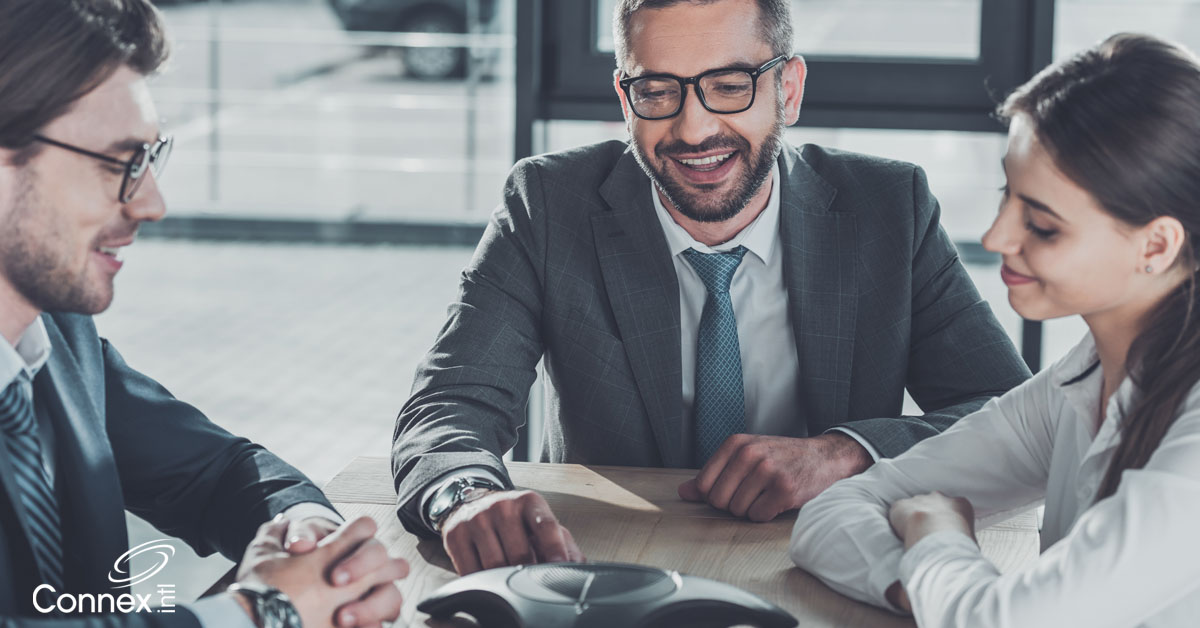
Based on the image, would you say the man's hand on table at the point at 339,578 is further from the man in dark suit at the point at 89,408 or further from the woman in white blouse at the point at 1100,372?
the woman in white blouse at the point at 1100,372

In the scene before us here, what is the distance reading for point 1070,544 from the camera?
1.11 m

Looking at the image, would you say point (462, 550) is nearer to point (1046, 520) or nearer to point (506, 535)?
point (506, 535)

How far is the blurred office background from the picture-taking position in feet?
9.21

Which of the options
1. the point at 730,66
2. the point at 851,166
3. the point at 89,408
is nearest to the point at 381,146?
the point at 851,166

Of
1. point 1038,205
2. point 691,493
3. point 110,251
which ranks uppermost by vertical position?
point 1038,205

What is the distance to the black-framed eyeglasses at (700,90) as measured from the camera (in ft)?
6.17

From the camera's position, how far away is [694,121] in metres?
1.88

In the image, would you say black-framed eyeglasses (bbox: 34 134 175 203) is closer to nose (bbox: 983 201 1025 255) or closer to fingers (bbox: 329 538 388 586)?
fingers (bbox: 329 538 388 586)

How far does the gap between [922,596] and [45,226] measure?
93 cm

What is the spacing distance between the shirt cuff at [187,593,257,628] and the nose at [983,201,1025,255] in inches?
30.7

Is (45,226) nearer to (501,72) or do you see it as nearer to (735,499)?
(735,499)

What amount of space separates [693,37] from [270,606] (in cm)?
104

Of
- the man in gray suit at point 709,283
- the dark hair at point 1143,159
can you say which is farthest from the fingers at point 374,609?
the dark hair at point 1143,159

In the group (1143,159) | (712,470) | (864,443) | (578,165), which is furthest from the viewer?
(578,165)
